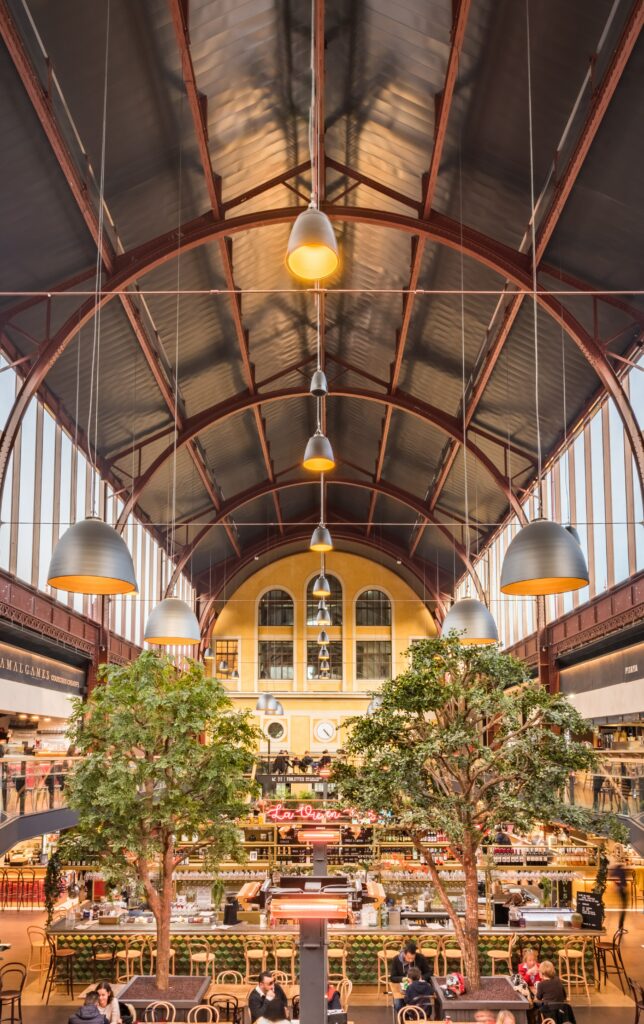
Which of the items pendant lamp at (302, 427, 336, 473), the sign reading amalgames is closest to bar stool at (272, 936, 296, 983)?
the sign reading amalgames

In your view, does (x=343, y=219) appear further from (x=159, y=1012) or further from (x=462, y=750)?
(x=159, y=1012)

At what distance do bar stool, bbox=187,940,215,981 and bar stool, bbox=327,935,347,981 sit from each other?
1568mm

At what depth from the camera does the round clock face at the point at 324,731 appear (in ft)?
117

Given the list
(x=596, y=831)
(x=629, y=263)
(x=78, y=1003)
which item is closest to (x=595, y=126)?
(x=629, y=263)

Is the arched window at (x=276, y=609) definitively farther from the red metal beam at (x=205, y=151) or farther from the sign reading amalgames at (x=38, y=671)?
the red metal beam at (x=205, y=151)

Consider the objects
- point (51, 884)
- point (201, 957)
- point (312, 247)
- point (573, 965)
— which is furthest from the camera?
point (51, 884)

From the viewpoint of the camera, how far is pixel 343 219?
13305 mm

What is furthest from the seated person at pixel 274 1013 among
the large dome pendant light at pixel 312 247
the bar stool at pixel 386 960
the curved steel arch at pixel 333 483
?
the curved steel arch at pixel 333 483

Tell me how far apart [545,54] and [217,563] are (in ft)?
85.9

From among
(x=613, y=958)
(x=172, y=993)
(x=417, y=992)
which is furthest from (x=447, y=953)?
(x=172, y=993)

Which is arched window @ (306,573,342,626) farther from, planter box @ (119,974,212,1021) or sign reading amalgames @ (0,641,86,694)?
planter box @ (119,974,212,1021)

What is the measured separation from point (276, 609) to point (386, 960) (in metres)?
24.0

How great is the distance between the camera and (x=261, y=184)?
547 inches

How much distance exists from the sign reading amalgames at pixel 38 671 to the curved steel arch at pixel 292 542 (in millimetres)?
14609
